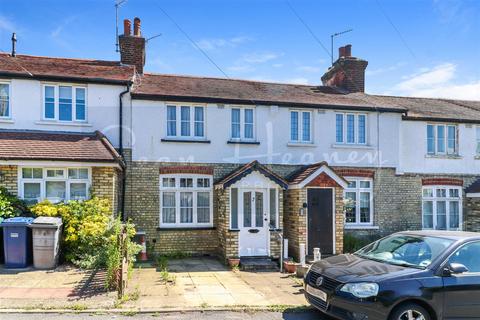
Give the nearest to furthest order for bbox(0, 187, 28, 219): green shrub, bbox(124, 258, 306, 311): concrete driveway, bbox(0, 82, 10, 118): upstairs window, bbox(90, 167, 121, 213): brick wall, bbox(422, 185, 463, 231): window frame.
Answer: bbox(124, 258, 306, 311): concrete driveway → bbox(0, 187, 28, 219): green shrub → bbox(90, 167, 121, 213): brick wall → bbox(0, 82, 10, 118): upstairs window → bbox(422, 185, 463, 231): window frame

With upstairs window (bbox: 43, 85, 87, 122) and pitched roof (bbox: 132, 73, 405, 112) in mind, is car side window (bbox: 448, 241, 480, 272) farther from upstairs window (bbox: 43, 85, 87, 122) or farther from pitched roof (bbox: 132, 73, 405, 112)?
upstairs window (bbox: 43, 85, 87, 122)

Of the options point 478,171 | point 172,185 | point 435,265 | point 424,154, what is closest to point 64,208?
point 172,185

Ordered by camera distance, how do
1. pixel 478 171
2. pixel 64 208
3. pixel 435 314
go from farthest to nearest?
1. pixel 478 171
2. pixel 64 208
3. pixel 435 314

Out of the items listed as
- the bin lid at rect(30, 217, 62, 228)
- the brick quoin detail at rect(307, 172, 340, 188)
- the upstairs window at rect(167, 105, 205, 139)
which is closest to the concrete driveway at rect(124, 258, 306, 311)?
the bin lid at rect(30, 217, 62, 228)

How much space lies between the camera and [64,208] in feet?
34.7

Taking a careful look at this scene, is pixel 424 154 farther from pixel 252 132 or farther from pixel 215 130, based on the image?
pixel 215 130

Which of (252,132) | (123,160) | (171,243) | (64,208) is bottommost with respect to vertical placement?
(171,243)

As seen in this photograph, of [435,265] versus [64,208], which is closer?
[435,265]

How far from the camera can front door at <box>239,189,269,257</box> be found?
12195 mm

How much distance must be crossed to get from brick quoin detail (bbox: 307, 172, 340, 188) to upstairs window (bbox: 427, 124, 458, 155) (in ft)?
16.9

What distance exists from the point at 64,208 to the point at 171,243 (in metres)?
3.52

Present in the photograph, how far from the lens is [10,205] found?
34.9 feet

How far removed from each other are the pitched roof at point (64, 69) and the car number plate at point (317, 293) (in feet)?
28.2

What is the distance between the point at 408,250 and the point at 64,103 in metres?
10.4
